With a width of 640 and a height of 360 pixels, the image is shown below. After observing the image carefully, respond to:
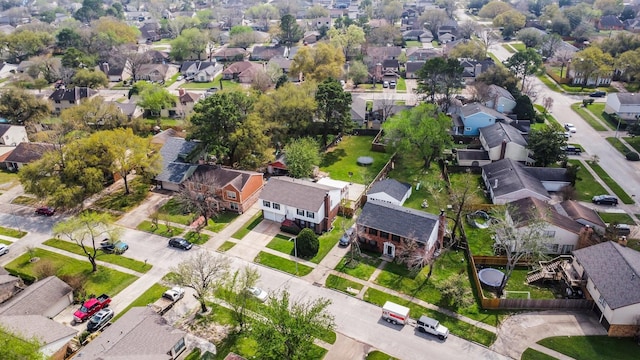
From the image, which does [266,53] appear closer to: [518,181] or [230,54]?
[230,54]

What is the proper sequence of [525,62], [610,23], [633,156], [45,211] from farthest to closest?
[610,23] < [525,62] < [633,156] < [45,211]

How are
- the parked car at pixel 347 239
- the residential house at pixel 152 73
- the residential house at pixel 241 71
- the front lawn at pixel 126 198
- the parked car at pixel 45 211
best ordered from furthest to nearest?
the residential house at pixel 152 73 → the residential house at pixel 241 71 → the front lawn at pixel 126 198 → the parked car at pixel 45 211 → the parked car at pixel 347 239

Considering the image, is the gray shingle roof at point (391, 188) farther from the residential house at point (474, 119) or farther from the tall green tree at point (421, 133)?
the residential house at point (474, 119)

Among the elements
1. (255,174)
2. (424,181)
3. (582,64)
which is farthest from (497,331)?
(582,64)

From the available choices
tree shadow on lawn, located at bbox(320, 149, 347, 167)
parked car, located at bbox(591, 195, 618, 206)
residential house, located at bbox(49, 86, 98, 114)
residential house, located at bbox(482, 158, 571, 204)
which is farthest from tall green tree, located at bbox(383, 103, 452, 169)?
residential house, located at bbox(49, 86, 98, 114)

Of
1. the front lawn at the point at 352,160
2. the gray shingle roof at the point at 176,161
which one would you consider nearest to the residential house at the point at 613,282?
the front lawn at the point at 352,160

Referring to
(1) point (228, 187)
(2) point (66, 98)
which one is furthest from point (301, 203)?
(2) point (66, 98)
